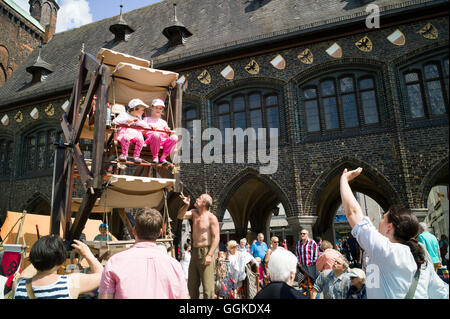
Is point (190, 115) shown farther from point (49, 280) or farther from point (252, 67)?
point (49, 280)

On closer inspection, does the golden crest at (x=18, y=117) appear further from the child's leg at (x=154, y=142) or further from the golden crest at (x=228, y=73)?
the child's leg at (x=154, y=142)

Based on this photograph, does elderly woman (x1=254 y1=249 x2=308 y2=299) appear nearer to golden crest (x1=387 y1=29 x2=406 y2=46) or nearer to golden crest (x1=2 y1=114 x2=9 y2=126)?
golden crest (x1=387 y1=29 x2=406 y2=46)

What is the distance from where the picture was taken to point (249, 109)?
13.1 m

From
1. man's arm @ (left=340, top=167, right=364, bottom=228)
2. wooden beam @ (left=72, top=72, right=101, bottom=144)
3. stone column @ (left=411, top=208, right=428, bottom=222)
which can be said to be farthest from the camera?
stone column @ (left=411, top=208, right=428, bottom=222)

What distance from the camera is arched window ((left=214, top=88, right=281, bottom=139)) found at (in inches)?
505

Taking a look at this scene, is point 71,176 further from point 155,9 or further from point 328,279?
point 155,9

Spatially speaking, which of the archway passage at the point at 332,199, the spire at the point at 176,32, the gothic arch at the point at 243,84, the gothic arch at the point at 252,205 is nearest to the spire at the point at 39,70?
the spire at the point at 176,32

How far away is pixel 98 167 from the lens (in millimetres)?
4512

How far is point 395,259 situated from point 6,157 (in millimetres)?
18875

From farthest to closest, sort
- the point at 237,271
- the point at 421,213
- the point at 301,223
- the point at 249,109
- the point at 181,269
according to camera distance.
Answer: the point at 249,109 < the point at 301,223 < the point at 421,213 < the point at 237,271 < the point at 181,269

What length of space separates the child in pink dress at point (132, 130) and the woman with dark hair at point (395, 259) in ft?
10.1

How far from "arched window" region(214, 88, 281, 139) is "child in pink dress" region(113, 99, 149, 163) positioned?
8421 millimetres

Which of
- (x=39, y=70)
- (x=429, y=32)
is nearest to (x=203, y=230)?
(x=429, y=32)

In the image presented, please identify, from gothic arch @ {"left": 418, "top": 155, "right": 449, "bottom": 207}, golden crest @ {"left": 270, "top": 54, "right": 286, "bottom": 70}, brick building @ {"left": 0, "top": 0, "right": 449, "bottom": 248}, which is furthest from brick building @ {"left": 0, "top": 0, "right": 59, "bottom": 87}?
gothic arch @ {"left": 418, "top": 155, "right": 449, "bottom": 207}
